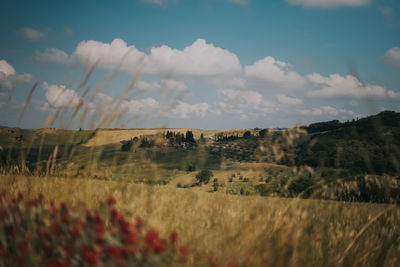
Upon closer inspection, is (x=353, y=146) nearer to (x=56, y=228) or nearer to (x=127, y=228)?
A: (x=127, y=228)

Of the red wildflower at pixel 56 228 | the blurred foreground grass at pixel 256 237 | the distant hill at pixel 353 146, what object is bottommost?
the blurred foreground grass at pixel 256 237

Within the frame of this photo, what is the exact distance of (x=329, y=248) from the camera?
10.1 ft

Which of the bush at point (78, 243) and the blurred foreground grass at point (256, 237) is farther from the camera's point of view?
the blurred foreground grass at point (256, 237)

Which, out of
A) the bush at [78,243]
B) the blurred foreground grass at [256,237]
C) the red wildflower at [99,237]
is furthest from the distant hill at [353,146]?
the red wildflower at [99,237]

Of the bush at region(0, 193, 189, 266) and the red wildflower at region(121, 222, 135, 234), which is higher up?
the red wildflower at region(121, 222, 135, 234)

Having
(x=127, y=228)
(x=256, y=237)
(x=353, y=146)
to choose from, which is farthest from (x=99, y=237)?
(x=353, y=146)

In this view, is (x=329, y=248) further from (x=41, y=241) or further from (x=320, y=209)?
(x=41, y=241)

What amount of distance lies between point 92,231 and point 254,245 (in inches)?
58.2

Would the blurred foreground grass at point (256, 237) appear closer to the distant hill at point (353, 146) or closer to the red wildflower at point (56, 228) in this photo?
the distant hill at point (353, 146)

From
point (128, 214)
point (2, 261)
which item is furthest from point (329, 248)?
point (2, 261)

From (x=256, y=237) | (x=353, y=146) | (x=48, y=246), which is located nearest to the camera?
(x=48, y=246)

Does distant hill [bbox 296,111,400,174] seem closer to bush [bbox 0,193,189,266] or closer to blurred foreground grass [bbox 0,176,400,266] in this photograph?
blurred foreground grass [bbox 0,176,400,266]

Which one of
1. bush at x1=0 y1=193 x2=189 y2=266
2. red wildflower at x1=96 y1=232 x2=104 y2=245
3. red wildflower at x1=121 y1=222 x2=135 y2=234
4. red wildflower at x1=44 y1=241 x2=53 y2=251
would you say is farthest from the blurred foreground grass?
red wildflower at x1=44 y1=241 x2=53 y2=251

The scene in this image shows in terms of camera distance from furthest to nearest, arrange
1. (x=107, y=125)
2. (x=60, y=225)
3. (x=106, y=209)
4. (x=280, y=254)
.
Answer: (x=107, y=125)
(x=106, y=209)
(x=280, y=254)
(x=60, y=225)
